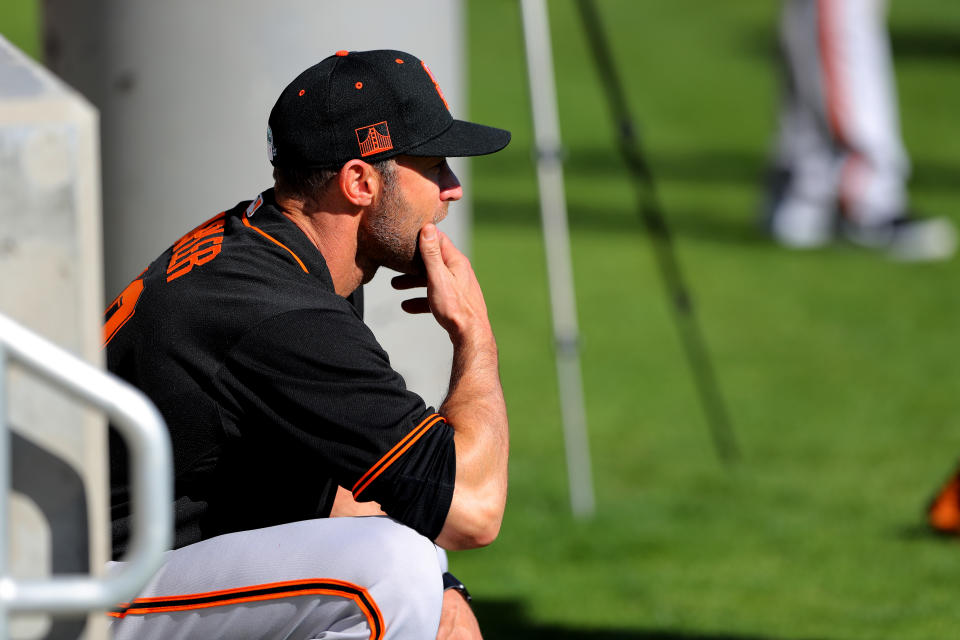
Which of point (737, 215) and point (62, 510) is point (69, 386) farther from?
point (737, 215)

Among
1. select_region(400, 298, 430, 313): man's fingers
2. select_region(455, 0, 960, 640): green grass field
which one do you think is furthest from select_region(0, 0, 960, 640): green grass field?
select_region(400, 298, 430, 313): man's fingers

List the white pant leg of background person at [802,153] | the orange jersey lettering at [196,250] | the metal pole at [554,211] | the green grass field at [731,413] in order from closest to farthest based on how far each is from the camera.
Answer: the orange jersey lettering at [196,250]
the green grass field at [731,413]
the metal pole at [554,211]
the white pant leg of background person at [802,153]

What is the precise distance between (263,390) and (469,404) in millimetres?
397

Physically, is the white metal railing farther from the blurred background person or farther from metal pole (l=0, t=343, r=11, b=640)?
the blurred background person

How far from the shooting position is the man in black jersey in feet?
8.09

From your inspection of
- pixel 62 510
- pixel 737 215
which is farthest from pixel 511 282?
pixel 62 510

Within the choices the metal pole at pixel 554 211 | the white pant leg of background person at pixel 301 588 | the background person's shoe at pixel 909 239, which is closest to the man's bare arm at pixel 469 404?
the white pant leg of background person at pixel 301 588

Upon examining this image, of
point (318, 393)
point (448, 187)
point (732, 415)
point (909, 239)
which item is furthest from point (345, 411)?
point (909, 239)

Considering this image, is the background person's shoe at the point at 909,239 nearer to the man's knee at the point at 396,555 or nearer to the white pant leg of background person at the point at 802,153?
the white pant leg of background person at the point at 802,153

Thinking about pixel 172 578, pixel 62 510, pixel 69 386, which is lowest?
pixel 172 578

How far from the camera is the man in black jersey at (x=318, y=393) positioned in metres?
2.47

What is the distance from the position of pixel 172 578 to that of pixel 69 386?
3.34ft

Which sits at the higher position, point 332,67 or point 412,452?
point 332,67

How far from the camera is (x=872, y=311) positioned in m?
8.22
